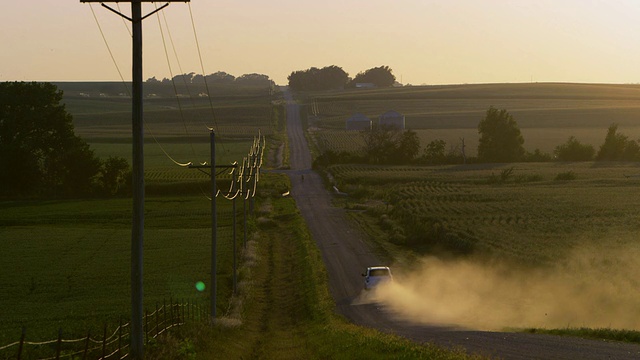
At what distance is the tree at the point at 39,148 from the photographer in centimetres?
8744

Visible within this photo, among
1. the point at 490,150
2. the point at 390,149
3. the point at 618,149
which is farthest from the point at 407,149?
the point at 618,149

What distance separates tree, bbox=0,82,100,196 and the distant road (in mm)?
22296

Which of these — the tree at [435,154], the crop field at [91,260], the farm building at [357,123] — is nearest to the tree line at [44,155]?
the crop field at [91,260]

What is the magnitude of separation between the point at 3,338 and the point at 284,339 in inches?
378

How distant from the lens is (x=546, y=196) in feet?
255

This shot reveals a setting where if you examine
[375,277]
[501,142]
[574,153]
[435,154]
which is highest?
[501,142]

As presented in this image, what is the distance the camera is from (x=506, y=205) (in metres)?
71.6

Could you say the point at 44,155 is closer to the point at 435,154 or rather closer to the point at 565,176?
the point at 435,154

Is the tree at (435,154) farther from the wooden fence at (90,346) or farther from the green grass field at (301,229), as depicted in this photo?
the wooden fence at (90,346)

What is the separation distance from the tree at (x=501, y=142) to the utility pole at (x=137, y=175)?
108m

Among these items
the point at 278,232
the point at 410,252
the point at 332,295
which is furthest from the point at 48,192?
the point at 332,295

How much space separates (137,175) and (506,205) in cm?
5484

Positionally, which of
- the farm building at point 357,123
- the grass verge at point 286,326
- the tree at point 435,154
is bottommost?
the grass verge at point 286,326

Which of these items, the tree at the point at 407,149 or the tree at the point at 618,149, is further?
the tree at the point at 618,149
